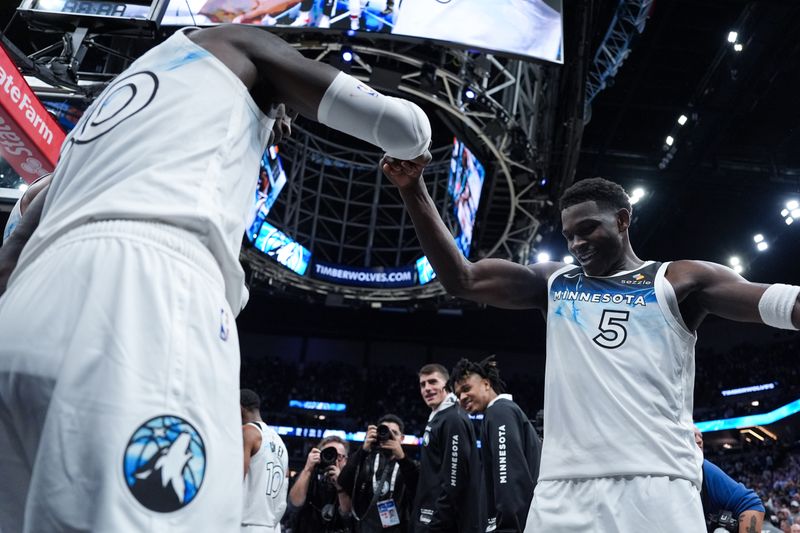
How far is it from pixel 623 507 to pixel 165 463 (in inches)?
56.0

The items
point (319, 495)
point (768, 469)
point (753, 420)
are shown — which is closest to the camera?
point (319, 495)

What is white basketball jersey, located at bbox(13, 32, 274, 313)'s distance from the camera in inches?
44.6

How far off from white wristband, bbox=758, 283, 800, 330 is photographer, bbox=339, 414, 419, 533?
330 centimetres

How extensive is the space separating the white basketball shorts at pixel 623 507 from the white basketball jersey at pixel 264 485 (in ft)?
9.35

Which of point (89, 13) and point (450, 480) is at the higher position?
point (89, 13)

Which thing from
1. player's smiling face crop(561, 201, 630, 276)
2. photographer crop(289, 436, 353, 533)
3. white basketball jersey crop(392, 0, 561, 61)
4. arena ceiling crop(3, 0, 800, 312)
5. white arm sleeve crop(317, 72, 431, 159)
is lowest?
photographer crop(289, 436, 353, 533)

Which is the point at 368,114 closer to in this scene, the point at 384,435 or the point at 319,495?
the point at 384,435

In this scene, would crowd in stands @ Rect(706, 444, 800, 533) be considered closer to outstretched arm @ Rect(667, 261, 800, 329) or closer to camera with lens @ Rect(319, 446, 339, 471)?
camera with lens @ Rect(319, 446, 339, 471)

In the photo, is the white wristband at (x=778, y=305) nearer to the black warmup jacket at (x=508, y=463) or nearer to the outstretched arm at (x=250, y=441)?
the black warmup jacket at (x=508, y=463)

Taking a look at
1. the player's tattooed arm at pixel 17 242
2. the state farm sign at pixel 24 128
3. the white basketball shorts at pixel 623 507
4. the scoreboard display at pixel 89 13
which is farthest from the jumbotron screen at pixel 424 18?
the player's tattooed arm at pixel 17 242

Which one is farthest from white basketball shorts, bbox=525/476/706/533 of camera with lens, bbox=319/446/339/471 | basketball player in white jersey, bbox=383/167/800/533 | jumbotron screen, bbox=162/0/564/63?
jumbotron screen, bbox=162/0/564/63

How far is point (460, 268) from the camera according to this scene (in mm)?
2324

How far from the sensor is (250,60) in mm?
1386

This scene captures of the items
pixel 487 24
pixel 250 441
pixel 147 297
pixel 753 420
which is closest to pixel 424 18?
pixel 487 24
